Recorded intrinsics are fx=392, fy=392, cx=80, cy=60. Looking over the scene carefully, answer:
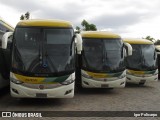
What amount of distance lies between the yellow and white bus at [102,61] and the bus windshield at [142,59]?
3.40 meters

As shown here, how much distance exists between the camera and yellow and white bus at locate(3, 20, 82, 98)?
42.7 ft

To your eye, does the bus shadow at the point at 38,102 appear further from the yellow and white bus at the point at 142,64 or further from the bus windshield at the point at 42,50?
the yellow and white bus at the point at 142,64

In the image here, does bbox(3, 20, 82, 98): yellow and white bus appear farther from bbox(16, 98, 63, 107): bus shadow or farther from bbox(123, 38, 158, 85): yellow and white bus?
bbox(123, 38, 158, 85): yellow and white bus

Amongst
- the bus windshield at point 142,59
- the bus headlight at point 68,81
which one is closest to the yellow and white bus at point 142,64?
the bus windshield at point 142,59

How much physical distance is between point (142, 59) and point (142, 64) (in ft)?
1.04

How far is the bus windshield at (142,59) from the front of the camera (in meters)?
21.4

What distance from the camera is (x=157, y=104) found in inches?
565

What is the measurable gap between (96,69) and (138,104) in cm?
347

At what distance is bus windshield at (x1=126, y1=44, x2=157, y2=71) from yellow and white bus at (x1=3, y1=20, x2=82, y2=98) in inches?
313

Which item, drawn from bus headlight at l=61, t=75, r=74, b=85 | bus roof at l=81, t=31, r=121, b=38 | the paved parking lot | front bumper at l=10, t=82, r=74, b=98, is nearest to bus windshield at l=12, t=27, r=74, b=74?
bus headlight at l=61, t=75, r=74, b=85

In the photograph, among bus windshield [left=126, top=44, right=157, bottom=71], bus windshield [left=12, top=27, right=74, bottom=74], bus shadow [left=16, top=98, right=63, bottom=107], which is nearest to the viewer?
bus windshield [left=12, top=27, right=74, bottom=74]

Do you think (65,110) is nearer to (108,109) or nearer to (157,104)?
(108,109)

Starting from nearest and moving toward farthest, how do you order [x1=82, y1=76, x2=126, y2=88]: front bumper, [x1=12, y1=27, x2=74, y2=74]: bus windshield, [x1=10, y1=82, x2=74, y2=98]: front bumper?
[x1=10, y1=82, x2=74, y2=98]: front bumper < [x1=12, y1=27, x2=74, y2=74]: bus windshield < [x1=82, y1=76, x2=126, y2=88]: front bumper

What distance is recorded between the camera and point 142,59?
70.9ft
